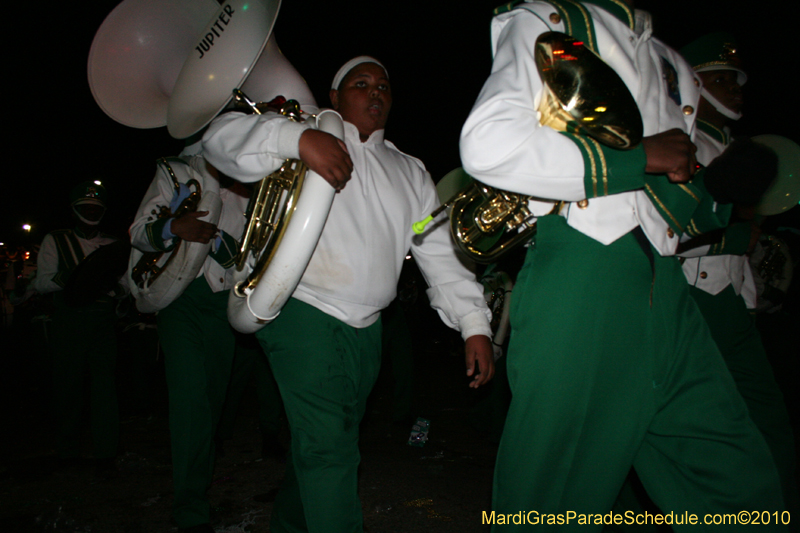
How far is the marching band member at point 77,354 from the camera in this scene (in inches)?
143

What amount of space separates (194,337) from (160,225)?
0.63 meters

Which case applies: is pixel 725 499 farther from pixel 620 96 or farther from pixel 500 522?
pixel 620 96

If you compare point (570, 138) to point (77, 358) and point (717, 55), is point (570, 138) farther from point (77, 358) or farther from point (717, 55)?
point (77, 358)

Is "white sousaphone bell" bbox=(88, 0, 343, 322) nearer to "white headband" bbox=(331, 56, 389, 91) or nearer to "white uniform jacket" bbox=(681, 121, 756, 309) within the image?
"white headband" bbox=(331, 56, 389, 91)

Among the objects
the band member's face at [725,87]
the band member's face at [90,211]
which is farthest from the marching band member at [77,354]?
the band member's face at [725,87]

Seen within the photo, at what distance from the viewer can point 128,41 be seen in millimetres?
2986

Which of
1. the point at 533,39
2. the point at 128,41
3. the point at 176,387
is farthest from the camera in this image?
the point at 128,41

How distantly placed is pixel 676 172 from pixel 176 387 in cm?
247

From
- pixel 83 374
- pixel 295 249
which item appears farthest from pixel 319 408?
pixel 83 374

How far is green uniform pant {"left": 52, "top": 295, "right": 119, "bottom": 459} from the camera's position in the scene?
363 cm

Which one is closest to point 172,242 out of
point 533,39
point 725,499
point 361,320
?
point 361,320

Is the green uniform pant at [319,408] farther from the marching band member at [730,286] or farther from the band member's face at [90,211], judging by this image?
the band member's face at [90,211]

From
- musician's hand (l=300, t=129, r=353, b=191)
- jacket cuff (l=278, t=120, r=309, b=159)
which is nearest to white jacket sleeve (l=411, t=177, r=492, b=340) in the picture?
musician's hand (l=300, t=129, r=353, b=191)

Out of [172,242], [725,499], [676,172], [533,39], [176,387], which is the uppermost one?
[533,39]
